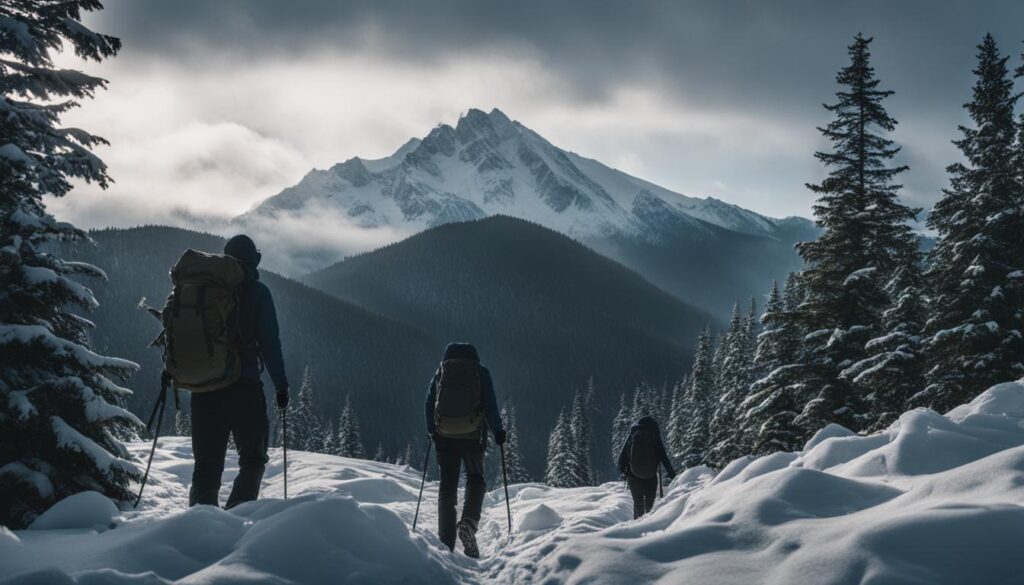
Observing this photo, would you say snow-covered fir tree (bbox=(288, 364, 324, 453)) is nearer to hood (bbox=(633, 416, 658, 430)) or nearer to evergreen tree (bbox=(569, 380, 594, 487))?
evergreen tree (bbox=(569, 380, 594, 487))

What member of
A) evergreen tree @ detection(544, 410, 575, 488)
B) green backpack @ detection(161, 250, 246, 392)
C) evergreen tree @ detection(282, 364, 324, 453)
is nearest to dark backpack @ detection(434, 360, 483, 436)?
green backpack @ detection(161, 250, 246, 392)

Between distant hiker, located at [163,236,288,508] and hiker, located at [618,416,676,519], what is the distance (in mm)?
6579

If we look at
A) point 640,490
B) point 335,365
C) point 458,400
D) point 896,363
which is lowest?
point 640,490

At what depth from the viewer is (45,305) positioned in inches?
313

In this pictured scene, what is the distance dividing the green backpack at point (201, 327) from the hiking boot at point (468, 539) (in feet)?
9.81

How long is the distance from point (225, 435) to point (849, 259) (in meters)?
16.4


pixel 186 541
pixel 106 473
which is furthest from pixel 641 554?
pixel 106 473

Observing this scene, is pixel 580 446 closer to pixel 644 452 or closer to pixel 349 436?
pixel 349 436

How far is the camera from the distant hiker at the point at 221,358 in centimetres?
518

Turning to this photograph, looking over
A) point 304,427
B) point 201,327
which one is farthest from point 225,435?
point 304,427

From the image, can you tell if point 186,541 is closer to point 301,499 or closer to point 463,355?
point 301,499

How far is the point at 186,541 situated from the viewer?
3.94 m

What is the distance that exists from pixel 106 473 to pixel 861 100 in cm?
2009

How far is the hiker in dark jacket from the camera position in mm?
5383
